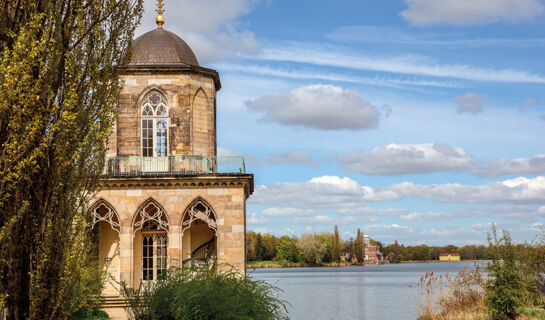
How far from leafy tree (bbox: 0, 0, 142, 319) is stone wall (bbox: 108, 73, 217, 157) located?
46.8 ft

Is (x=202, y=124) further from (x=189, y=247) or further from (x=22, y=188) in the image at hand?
(x=22, y=188)

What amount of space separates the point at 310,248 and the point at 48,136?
10920cm

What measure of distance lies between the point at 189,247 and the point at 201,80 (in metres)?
6.82

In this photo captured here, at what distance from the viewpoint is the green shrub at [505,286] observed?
19.7m

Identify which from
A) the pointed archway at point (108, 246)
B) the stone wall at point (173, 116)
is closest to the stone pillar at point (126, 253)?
the pointed archway at point (108, 246)

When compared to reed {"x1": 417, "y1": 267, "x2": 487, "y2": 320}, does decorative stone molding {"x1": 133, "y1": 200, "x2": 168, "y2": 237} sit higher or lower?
higher

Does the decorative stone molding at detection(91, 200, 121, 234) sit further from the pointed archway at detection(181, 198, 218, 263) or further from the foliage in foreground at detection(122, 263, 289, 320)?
the foliage in foreground at detection(122, 263, 289, 320)

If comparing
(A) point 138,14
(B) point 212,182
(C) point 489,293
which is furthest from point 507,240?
(A) point 138,14

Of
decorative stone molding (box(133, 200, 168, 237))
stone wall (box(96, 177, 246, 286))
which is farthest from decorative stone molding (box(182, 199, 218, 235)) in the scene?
decorative stone molding (box(133, 200, 168, 237))

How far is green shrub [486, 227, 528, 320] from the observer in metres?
19.7

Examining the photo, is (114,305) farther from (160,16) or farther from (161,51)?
(160,16)

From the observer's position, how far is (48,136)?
33.9 ft

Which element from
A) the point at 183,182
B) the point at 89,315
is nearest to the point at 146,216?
the point at 183,182

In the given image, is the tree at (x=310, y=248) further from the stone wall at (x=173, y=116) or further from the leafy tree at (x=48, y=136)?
the leafy tree at (x=48, y=136)
